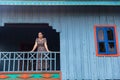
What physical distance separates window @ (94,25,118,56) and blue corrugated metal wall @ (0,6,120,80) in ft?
0.58

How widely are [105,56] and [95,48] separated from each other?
503 millimetres

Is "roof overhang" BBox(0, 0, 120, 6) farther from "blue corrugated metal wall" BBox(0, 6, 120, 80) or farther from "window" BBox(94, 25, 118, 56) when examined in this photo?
"window" BBox(94, 25, 118, 56)

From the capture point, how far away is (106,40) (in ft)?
29.6

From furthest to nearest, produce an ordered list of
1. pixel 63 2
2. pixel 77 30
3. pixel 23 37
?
pixel 23 37, pixel 77 30, pixel 63 2

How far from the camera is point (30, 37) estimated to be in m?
12.2

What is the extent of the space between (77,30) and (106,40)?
1235mm

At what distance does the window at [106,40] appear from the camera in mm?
8953

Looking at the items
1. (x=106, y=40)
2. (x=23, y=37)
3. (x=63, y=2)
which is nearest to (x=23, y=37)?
(x=23, y=37)

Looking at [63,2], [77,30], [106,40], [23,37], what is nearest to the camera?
[63,2]

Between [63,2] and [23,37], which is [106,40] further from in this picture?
[23,37]

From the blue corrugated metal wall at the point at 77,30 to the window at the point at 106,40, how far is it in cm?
18

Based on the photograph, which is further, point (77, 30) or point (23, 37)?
point (23, 37)

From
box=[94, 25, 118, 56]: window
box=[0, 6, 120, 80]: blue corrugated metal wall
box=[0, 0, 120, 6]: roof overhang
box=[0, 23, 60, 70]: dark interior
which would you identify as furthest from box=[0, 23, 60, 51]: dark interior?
box=[94, 25, 118, 56]: window

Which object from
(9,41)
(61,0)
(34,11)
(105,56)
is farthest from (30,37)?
(105,56)
